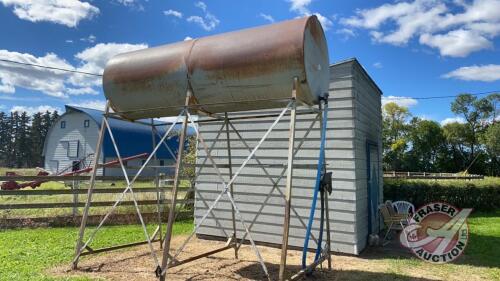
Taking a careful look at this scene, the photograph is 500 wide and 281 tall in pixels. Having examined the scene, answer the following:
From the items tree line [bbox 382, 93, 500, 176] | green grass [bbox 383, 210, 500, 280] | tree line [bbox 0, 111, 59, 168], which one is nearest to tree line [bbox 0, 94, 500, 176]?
tree line [bbox 382, 93, 500, 176]

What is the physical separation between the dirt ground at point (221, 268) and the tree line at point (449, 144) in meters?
38.6

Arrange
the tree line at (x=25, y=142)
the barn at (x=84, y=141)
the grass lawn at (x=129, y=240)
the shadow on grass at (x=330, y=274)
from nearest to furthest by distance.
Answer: the shadow on grass at (x=330, y=274) < the grass lawn at (x=129, y=240) < the barn at (x=84, y=141) < the tree line at (x=25, y=142)

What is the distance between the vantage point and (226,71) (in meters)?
5.13

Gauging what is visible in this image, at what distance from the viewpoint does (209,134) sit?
336 inches

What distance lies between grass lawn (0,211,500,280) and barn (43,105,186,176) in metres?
20.6

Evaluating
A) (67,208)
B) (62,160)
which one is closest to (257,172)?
(67,208)

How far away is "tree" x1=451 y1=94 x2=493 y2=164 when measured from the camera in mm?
46484

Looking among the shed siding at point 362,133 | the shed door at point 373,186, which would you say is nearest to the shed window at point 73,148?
the shed door at point 373,186

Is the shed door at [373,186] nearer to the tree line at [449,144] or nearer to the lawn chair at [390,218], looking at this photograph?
the lawn chair at [390,218]

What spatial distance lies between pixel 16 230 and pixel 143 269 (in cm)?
486

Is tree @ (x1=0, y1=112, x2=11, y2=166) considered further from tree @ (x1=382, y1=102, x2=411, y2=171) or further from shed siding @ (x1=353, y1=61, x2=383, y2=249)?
shed siding @ (x1=353, y1=61, x2=383, y2=249)

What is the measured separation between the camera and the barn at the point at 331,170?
700 centimetres

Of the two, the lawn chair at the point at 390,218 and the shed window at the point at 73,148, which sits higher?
the shed window at the point at 73,148

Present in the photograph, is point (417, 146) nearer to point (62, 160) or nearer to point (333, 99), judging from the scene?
point (62, 160)
